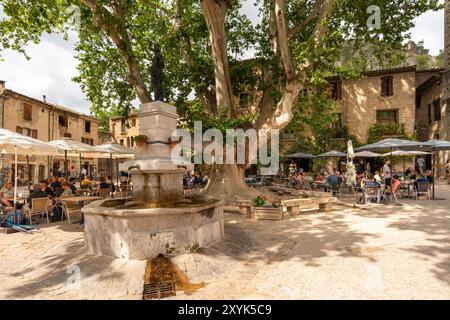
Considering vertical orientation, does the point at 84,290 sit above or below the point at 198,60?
below

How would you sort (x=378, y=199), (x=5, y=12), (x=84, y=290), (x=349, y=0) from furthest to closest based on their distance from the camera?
1. (x=349, y=0)
2. (x=378, y=199)
3. (x=5, y=12)
4. (x=84, y=290)

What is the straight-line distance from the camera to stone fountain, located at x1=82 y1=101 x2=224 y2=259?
4.60 meters

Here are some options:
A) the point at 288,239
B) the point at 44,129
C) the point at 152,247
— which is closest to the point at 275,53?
the point at 288,239

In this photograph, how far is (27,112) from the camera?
984 inches

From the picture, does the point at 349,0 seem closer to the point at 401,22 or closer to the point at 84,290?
the point at 401,22

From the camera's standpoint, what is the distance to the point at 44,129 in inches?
1069

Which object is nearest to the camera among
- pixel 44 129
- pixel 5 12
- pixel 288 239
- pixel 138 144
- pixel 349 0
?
pixel 288 239

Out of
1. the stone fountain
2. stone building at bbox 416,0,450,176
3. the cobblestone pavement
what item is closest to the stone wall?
stone building at bbox 416,0,450,176

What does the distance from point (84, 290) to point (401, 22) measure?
1571 centimetres

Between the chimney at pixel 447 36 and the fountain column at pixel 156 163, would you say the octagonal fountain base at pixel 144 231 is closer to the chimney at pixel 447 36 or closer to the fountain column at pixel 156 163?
the fountain column at pixel 156 163

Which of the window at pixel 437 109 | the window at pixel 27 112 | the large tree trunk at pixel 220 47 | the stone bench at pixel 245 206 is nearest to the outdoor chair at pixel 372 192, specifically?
the stone bench at pixel 245 206

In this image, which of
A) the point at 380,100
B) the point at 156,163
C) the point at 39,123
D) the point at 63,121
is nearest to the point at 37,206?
the point at 156,163

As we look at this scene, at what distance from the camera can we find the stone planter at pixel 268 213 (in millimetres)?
8359

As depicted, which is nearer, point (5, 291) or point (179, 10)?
Result: point (5, 291)
